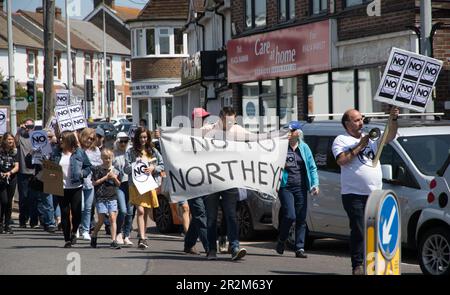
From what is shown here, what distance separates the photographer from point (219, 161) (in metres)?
14.0

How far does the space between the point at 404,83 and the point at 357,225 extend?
2121 mm

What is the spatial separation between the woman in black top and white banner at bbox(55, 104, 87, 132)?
8.21 ft

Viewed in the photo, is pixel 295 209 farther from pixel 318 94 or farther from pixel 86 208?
pixel 318 94

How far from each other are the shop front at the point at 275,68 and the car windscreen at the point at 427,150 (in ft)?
38.5

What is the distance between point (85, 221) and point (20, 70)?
199 ft

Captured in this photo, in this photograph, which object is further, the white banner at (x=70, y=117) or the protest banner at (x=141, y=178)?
the white banner at (x=70, y=117)

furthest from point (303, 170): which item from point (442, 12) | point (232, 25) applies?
point (232, 25)

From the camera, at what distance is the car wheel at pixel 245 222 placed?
16750 millimetres

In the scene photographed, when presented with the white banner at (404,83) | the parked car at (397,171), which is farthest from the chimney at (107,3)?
the white banner at (404,83)

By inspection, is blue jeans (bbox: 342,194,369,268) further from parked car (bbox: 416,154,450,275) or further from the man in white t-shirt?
parked car (bbox: 416,154,450,275)

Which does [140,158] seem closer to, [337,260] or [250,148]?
[250,148]

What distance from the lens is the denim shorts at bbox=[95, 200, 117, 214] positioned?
52.1ft

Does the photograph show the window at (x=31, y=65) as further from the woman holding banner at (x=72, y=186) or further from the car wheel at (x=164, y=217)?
the woman holding banner at (x=72, y=186)

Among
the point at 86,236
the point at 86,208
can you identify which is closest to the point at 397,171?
the point at 86,208
